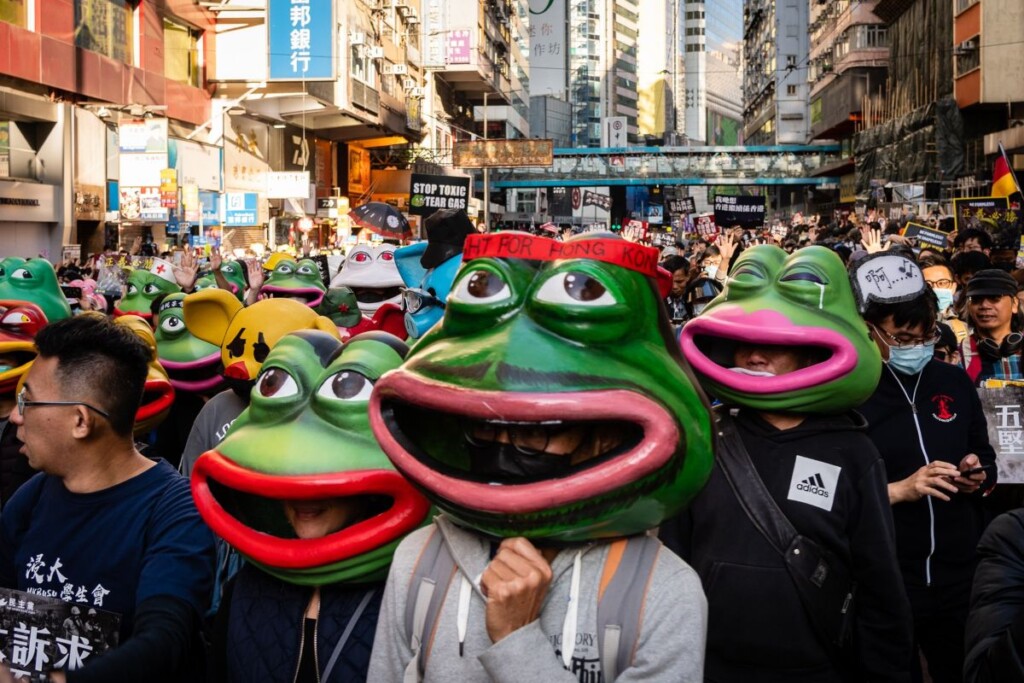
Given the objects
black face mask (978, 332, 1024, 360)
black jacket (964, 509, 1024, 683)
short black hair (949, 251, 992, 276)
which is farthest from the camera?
short black hair (949, 251, 992, 276)

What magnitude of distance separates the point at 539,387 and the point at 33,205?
81.1 feet

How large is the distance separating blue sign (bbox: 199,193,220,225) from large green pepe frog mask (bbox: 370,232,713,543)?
96.4ft

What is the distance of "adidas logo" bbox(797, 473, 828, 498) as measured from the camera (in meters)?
3.32

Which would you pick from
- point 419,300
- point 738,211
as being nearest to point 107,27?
point 738,211

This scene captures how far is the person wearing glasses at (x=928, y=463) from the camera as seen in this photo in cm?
404

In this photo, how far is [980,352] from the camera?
6133 mm

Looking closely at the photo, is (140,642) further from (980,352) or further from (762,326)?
(980,352)

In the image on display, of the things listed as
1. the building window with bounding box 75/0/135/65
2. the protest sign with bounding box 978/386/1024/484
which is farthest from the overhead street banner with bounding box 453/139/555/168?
the protest sign with bounding box 978/386/1024/484

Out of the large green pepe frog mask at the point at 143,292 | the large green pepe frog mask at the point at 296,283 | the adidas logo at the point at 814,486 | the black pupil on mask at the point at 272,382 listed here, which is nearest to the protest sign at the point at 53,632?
the black pupil on mask at the point at 272,382

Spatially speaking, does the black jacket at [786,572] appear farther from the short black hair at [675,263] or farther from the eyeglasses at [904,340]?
the short black hair at [675,263]

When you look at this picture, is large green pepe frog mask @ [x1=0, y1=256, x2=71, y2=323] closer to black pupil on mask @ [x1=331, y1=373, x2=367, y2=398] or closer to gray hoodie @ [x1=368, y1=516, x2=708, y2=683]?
black pupil on mask @ [x1=331, y1=373, x2=367, y2=398]

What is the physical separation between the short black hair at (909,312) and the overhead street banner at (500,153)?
29.5 metres

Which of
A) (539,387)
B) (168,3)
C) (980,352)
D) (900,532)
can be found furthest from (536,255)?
(168,3)

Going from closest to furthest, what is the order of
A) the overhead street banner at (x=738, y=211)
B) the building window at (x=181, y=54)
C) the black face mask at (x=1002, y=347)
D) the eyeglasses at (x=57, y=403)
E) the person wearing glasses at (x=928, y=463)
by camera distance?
the eyeglasses at (x=57, y=403)
the person wearing glasses at (x=928, y=463)
the black face mask at (x=1002, y=347)
the overhead street banner at (x=738, y=211)
the building window at (x=181, y=54)
